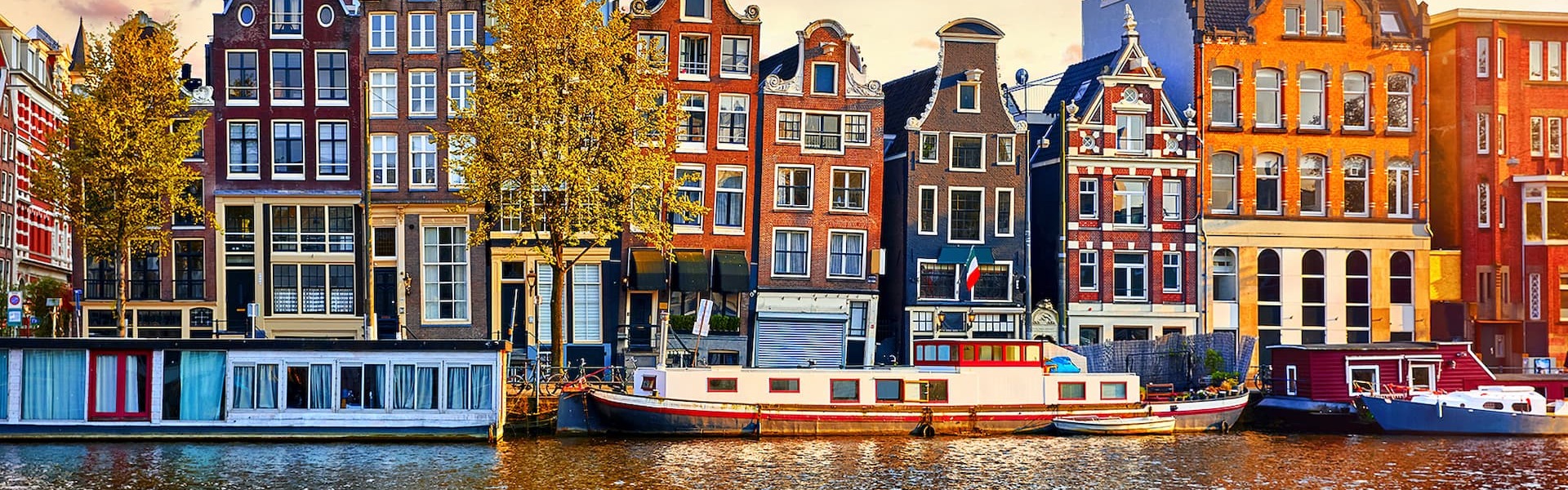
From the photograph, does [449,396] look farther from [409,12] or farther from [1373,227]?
[1373,227]

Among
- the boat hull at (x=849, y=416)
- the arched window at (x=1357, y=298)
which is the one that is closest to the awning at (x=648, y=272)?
the boat hull at (x=849, y=416)

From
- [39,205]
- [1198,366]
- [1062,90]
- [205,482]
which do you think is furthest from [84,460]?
[39,205]

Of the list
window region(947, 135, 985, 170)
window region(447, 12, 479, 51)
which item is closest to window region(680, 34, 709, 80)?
window region(447, 12, 479, 51)

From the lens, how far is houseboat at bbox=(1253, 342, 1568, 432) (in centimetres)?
6334

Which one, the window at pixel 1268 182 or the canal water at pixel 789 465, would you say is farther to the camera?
the window at pixel 1268 182

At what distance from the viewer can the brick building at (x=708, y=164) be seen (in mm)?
69688

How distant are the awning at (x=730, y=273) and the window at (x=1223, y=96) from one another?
19963 mm

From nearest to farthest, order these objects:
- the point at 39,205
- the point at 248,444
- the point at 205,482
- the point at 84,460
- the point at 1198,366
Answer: the point at 205,482 < the point at 84,460 < the point at 248,444 < the point at 1198,366 < the point at 39,205

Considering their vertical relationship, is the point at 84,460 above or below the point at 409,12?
below

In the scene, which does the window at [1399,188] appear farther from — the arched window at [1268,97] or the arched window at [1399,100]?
the arched window at [1268,97]

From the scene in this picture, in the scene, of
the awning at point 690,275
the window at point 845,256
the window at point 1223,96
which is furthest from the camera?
the window at point 1223,96

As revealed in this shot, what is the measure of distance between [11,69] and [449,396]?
4316cm

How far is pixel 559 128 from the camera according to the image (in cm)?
6034

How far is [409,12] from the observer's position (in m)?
69.3
